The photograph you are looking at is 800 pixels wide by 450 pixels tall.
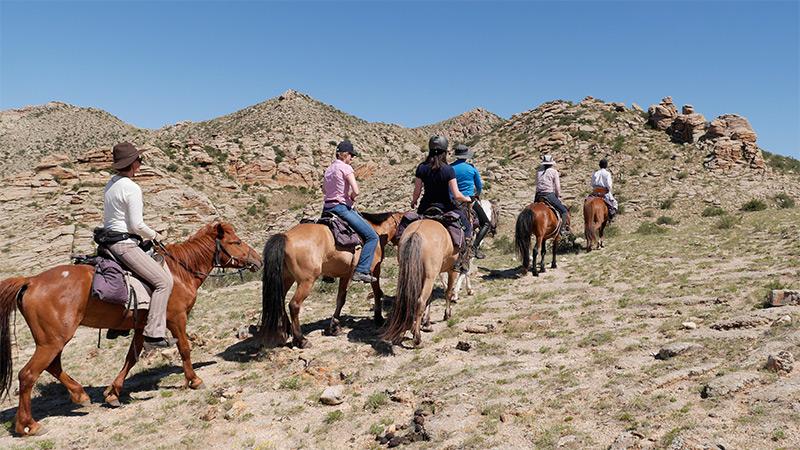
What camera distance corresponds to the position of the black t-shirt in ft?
26.5

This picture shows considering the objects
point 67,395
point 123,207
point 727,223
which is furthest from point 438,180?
point 727,223

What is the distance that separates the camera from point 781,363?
4840mm

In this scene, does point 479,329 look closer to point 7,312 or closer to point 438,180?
point 438,180

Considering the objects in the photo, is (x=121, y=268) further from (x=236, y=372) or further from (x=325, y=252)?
(x=325, y=252)

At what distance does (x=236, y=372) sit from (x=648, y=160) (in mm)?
29374

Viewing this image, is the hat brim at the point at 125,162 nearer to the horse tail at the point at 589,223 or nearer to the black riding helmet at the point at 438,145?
the black riding helmet at the point at 438,145

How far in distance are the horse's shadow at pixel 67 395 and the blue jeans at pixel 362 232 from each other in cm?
304

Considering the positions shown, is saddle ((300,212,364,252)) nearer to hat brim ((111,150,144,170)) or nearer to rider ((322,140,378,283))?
rider ((322,140,378,283))

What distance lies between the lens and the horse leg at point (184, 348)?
676 centimetres

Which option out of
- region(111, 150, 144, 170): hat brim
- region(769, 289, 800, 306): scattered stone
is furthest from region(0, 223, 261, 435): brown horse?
Answer: region(769, 289, 800, 306): scattered stone

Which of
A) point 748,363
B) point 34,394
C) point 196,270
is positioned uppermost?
Answer: point 196,270

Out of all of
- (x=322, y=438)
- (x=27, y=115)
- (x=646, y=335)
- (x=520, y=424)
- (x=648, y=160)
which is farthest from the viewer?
(x=27, y=115)

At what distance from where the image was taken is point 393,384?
638 centimetres

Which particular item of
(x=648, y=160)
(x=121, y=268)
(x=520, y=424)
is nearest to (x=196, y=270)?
(x=121, y=268)
